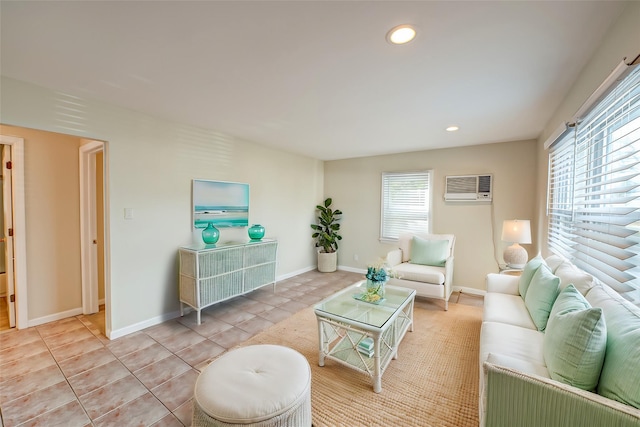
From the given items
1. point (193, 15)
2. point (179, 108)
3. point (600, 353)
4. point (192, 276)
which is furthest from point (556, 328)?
point (179, 108)

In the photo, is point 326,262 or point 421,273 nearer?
point 421,273

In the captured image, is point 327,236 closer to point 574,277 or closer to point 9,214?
point 574,277

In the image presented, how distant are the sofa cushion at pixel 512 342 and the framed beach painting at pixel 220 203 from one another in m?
3.18

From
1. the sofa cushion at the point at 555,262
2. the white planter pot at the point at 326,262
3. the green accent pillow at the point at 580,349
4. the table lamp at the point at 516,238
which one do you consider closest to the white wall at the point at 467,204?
the white planter pot at the point at 326,262

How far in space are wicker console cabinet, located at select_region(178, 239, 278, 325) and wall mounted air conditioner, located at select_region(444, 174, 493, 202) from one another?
301 cm

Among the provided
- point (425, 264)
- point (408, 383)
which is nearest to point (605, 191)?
point (408, 383)

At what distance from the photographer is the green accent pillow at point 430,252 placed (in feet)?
11.8

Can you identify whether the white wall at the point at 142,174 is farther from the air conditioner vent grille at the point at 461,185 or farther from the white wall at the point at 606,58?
the white wall at the point at 606,58

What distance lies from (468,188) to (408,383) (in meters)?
3.18

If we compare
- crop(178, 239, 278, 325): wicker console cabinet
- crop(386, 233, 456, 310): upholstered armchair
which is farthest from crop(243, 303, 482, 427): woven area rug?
crop(178, 239, 278, 325): wicker console cabinet

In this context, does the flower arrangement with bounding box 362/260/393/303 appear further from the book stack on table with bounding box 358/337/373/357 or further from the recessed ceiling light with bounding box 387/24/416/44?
the recessed ceiling light with bounding box 387/24/416/44

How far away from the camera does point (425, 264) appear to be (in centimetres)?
369

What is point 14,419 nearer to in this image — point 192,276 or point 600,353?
point 192,276

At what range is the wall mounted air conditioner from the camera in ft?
12.8
